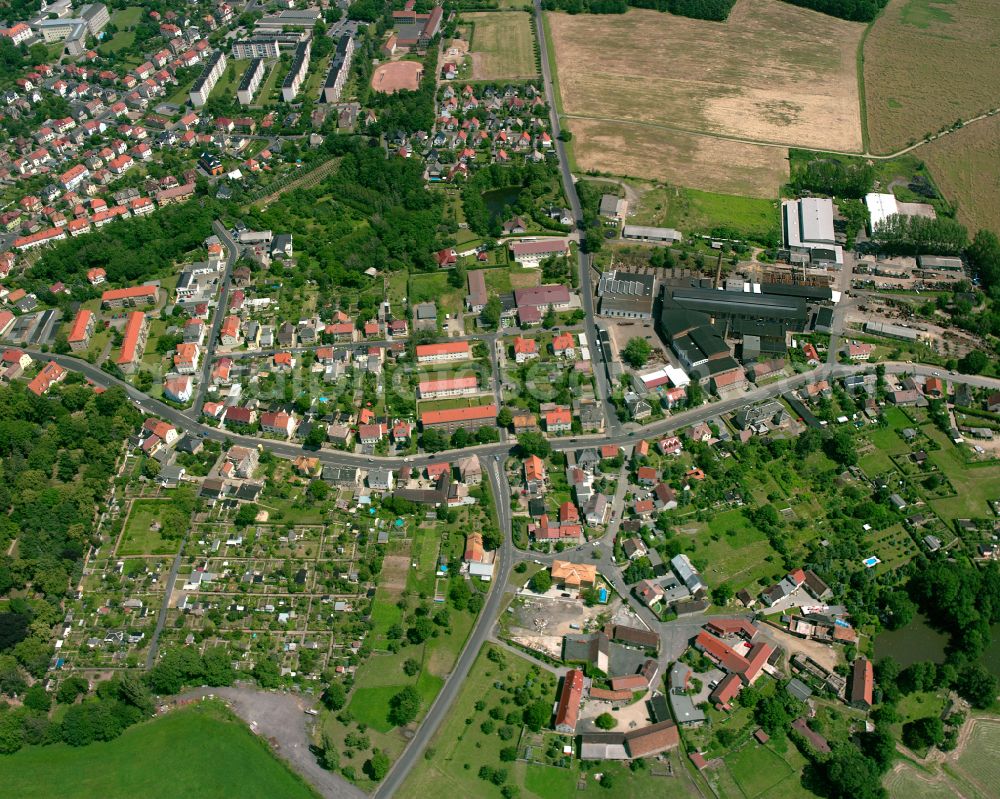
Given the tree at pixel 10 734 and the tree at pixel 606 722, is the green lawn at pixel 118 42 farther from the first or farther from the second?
Answer: the tree at pixel 606 722

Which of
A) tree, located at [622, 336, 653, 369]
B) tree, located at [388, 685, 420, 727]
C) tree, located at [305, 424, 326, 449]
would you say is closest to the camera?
tree, located at [388, 685, 420, 727]

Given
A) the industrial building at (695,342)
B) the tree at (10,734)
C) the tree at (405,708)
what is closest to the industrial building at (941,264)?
the industrial building at (695,342)

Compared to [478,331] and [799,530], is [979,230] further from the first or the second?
[478,331]

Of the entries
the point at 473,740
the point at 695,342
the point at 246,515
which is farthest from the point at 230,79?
the point at 473,740

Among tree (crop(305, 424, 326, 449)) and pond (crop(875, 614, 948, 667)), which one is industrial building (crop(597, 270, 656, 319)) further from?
pond (crop(875, 614, 948, 667))

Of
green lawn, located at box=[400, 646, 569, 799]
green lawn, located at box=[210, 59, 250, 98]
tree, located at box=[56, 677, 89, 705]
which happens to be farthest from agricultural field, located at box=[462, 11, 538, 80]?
tree, located at box=[56, 677, 89, 705]

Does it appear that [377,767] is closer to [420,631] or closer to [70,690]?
[420,631]

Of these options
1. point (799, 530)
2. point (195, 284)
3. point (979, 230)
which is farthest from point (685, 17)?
point (799, 530)
